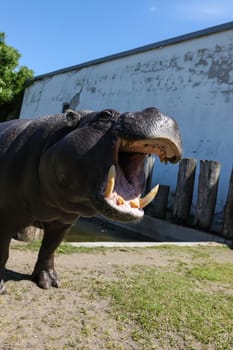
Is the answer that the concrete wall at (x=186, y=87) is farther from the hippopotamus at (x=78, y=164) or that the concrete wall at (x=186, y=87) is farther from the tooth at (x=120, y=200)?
the tooth at (x=120, y=200)

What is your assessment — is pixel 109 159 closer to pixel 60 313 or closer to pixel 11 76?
pixel 60 313

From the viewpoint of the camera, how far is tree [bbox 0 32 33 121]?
1952 centimetres

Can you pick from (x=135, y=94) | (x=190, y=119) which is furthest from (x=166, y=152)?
(x=135, y=94)

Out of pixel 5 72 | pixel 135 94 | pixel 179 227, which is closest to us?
pixel 179 227

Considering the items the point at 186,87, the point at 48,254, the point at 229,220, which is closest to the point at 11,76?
the point at 186,87

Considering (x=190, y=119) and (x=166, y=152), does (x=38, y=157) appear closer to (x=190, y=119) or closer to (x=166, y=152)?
(x=166, y=152)

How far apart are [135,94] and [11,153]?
9.90m

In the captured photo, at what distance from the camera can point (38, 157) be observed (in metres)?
2.89

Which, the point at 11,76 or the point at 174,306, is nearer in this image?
the point at 174,306

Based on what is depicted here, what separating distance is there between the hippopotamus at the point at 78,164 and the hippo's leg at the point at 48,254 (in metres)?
0.04

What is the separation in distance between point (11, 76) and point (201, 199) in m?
14.3

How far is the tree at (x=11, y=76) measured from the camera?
1952 centimetres

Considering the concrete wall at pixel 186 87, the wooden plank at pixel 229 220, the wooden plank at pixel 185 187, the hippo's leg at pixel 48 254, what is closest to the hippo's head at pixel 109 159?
the hippo's leg at pixel 48 254

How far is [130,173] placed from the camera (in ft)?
8.29
